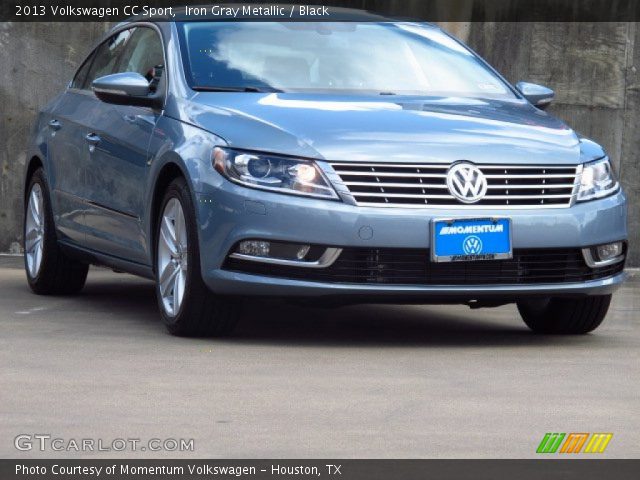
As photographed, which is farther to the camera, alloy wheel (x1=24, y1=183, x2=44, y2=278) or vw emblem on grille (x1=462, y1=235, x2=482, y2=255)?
alloy wheel (x1=24, y1=183, x2=44, y2=278)

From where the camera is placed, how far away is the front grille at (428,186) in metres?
7.80

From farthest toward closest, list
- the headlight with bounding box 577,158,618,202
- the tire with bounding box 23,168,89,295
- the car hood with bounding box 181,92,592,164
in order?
the tire with bounding box 23,168,89,295, the headlight with bounding box 577,158,618,202, the car hood with bounding box 181,92,592,164

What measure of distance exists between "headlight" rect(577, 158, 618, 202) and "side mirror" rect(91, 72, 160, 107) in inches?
82.1

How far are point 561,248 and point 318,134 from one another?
1186 millimetres

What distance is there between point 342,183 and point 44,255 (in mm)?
3173

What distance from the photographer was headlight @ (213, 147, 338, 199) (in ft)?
25.6

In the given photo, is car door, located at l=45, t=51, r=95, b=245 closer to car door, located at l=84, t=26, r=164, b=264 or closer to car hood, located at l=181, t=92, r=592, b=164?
car door, located at l=84, t=26, r=164, b=264

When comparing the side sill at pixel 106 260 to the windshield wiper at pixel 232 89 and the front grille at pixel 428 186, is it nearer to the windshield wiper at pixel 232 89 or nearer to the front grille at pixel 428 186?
the windshield wiper at pixel 232 89

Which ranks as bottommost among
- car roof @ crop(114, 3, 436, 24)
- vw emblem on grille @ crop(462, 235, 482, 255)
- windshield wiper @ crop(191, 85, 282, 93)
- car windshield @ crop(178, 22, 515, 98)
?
vw emblem on grille @ crop(462, 235, 482, 255)

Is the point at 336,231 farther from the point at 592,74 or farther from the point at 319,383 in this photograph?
the point at 592,74

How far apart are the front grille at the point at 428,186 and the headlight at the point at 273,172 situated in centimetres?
10
